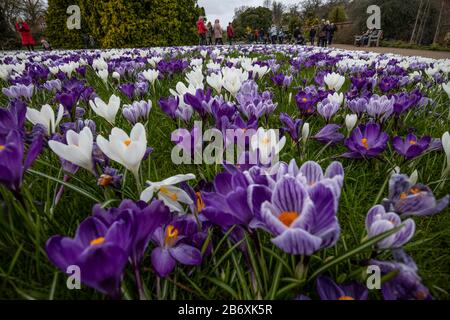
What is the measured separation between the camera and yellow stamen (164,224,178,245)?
0.88 meters

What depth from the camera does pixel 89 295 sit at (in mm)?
881

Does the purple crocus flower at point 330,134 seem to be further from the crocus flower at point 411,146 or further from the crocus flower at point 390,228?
the crocus flower at point 390,228

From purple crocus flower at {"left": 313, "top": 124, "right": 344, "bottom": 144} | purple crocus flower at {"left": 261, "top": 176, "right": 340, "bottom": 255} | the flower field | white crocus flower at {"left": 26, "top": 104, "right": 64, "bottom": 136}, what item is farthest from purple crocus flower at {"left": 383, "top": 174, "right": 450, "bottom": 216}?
white crocus flower at {"left": 26, "top": 104, "right": 64, "bottom": 136}

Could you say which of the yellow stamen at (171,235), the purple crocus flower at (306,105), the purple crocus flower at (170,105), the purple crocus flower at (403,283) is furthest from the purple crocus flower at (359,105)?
the yellow stamen at (171,235)

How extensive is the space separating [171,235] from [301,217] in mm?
410

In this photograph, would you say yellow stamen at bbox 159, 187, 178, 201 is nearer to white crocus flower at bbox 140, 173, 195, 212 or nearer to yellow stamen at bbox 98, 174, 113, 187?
white crocus flower at bbox 140, 173, 195, 212

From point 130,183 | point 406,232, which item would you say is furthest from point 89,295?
point 406,232

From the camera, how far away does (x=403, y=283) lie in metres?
0.73

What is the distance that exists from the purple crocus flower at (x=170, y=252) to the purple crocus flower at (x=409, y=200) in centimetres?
59

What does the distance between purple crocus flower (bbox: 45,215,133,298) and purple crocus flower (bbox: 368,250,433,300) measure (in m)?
0.61

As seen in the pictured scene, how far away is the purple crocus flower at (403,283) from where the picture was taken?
71cm

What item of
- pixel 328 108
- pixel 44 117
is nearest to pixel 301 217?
pixel 44 117

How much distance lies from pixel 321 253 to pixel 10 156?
0.93 m
